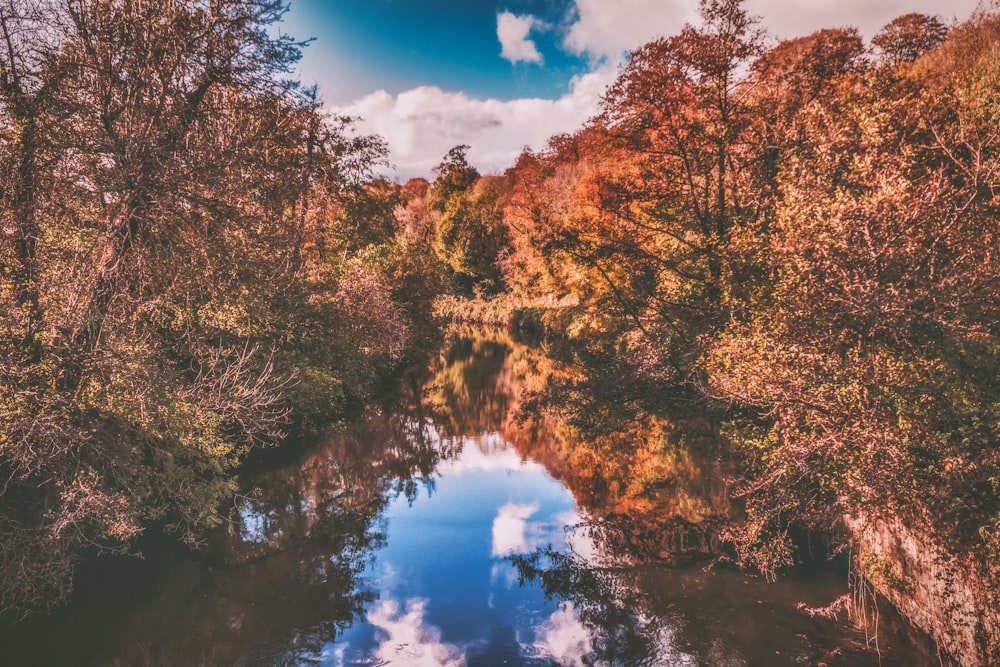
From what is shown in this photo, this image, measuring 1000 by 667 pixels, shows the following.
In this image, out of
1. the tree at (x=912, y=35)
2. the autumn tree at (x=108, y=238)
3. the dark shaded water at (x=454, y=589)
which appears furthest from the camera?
the tree at (x=912, y=35)

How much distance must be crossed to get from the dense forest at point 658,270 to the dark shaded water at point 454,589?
847 millimetres

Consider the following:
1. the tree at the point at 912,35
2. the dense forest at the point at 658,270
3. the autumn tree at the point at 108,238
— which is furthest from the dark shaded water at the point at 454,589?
the tree at the point at 912,35

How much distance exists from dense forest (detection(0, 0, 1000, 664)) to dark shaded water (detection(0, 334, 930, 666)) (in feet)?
2.78

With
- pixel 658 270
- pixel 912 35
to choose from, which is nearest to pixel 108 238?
pixel 658 270

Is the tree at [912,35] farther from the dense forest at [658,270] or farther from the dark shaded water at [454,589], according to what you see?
the dark shaded water at [454,589]

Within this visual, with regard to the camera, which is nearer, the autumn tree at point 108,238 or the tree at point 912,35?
the autumn tree at point 108,238

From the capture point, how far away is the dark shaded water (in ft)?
26.9

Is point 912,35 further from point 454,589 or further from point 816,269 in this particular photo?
point 454,589

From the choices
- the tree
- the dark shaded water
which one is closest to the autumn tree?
the dark shaded water

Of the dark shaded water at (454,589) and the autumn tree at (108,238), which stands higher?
the autumn tree at (108,238)

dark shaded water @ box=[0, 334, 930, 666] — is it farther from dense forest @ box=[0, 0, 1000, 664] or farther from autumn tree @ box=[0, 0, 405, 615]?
autumn tree @ box=[0, 0, 405, 615]

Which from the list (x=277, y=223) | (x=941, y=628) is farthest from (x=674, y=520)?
(x=277, y=223)

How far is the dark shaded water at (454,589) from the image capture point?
819 cm

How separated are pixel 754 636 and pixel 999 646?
285 centimetres
